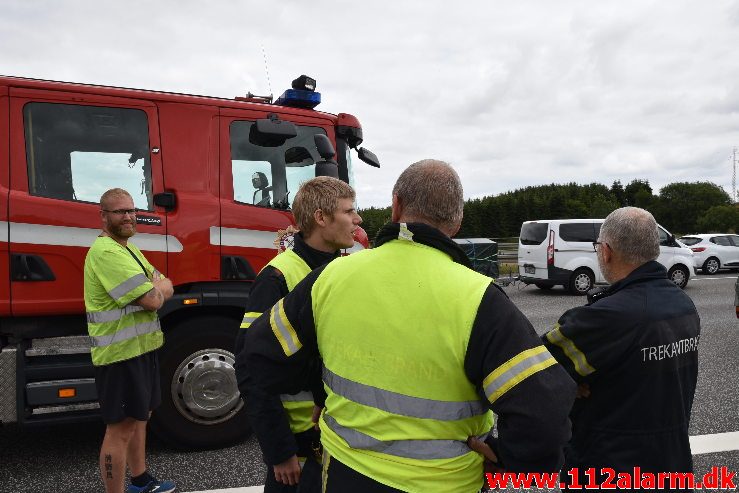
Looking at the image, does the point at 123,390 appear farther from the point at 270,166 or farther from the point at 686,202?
the point at 686,202

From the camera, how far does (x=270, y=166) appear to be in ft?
13.7

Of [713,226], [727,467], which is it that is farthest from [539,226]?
[713,226]

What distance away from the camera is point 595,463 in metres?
1.96

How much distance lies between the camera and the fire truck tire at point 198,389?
12.4ft

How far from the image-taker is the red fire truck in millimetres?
3520

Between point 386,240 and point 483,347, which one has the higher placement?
point 386,240

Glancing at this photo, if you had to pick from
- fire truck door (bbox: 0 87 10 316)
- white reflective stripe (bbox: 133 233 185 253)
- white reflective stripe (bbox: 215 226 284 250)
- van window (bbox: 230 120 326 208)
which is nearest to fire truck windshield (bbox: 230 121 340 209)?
van window (bbox: 230 120 326 208)

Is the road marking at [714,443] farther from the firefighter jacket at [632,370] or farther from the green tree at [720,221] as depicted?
the green tree at [720,221]

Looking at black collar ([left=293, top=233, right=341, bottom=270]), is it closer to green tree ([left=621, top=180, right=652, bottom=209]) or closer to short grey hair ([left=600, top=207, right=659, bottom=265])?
short grey hair ([left=600, top=207, right=659, bottom=265])

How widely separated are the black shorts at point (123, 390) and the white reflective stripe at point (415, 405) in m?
2.07

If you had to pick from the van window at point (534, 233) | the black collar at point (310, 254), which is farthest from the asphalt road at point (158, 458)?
the van window at point (534, 233)

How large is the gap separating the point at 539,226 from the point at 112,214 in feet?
39.2

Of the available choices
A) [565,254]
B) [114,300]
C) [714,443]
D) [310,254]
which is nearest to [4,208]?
[114,300]

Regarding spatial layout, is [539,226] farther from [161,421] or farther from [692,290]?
[161,421]
